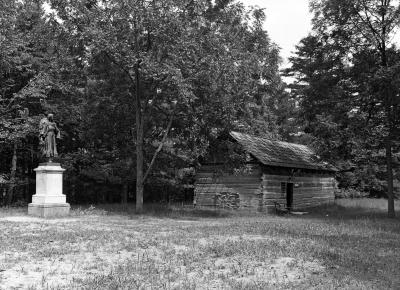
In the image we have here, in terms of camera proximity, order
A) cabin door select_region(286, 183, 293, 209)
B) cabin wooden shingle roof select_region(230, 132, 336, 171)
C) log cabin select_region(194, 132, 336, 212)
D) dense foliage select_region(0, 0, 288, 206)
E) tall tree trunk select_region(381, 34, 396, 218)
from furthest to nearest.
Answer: cabin door select_region(286, 183, 293, 209) < cabin wooden shingle roof select_region(230, 132, 336, 171) < log cabin select_region(194, 132, 336, 212) < tall tree trunk select_region(381, 34, 396, 218) < dense foliage select_region(0, 0, 288, 206)

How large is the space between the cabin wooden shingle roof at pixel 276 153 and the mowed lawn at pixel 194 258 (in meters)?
11.1

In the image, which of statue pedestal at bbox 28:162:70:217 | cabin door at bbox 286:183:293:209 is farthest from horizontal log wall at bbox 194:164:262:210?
statue pedestal at bbox 28:162:70:217

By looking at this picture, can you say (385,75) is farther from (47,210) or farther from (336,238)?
(47,210)

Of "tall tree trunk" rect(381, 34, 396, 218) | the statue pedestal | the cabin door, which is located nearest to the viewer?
the statue pedestal

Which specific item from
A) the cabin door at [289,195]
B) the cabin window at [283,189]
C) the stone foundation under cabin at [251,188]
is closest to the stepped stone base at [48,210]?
the stone foundation under cabin at [251,188]

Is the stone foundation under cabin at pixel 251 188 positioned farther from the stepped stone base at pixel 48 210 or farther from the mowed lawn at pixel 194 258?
the mowed lawn at pixel 194 258

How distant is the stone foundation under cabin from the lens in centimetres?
2536

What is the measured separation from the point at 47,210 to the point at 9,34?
12.1m

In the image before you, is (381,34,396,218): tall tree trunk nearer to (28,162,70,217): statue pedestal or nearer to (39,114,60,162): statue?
(28,162,70,217): statue pedestal

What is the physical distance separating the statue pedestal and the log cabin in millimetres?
8770

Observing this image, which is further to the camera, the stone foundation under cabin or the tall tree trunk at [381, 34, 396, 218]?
the stone foundation under cabin

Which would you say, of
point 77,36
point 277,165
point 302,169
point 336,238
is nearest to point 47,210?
point 77,36

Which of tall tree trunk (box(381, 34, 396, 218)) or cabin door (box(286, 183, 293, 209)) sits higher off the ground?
tall tree trunk (box(381, 34, 396, 218))

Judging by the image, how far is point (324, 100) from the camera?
2402 centimetres
